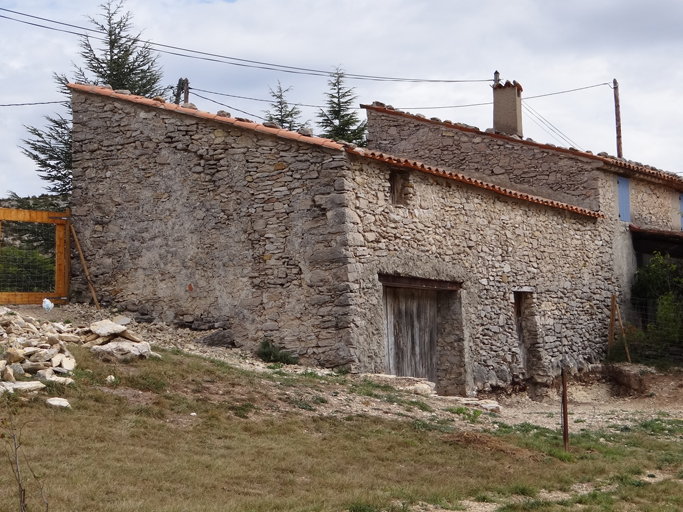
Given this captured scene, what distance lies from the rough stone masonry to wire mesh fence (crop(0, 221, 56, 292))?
41.3 inches

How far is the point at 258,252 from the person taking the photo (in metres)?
12.0

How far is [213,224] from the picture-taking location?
1246 centimetres

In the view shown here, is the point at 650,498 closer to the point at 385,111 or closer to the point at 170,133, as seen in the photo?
the point at 170,133

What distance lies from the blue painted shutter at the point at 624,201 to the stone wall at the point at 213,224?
31.2 feet

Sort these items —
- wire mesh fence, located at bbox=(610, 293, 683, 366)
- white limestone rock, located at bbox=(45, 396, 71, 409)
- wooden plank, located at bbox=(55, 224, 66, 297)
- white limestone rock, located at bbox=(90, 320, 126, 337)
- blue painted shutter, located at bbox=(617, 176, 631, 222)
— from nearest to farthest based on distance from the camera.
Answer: white limestone rock, located at bbox=(45, 396, 71, 409), white limestone rock, located at bbox=(90, 320, 126, 337), wooden plank, located at bbox=(55, 224, 66, 297), wire mesh fence, located at bbox=(610, 293, 683, 366), blue painted shutter, located at bbox=(617, 176, 631, 222)

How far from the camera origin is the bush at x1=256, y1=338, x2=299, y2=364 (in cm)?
1152

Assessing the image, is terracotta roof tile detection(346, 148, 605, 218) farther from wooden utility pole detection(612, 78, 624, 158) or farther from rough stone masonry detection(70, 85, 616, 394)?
wooden utility pole detection(612, 78, 624, 158)

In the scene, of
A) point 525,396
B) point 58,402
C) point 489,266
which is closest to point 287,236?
point 489,266


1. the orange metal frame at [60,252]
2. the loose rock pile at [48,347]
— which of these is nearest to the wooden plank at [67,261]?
the orange metal frame at [60,252]

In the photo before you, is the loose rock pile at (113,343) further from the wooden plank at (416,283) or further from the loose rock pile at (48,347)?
the wooden plank at (416,283)

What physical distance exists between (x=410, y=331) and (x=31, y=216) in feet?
21.7

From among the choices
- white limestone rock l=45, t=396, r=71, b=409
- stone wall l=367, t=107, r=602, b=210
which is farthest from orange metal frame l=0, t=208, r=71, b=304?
stone wall l=367, t=107, r=602, b=210

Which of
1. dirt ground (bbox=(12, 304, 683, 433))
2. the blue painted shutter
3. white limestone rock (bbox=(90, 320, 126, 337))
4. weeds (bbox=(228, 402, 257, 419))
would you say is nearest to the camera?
weeds (bbox=(228, 402, 257, 419))

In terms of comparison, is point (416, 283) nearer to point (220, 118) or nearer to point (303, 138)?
point (303, 138)
